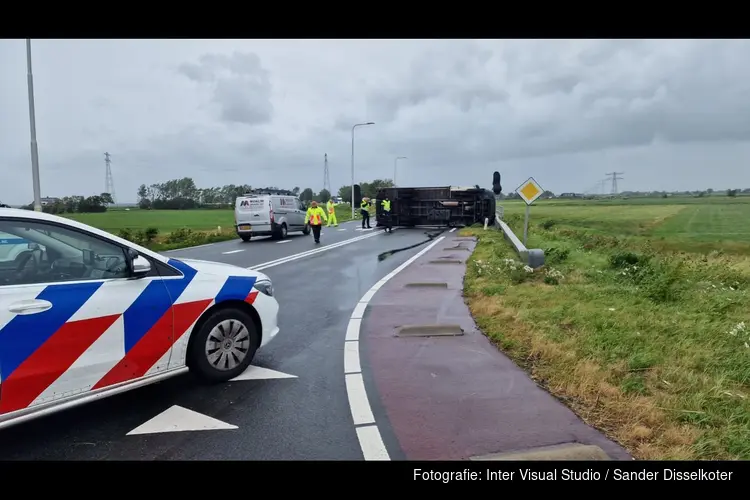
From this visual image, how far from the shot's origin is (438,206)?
24906 mm

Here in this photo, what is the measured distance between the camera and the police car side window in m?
3.31

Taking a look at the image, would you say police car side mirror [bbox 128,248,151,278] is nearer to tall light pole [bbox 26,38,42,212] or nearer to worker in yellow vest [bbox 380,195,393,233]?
tall light pole [bbox 26,38,42,212]

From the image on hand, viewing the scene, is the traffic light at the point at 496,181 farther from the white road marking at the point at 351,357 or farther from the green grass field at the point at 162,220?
the green grass field at the point at 162,220

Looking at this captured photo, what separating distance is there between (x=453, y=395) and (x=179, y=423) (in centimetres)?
219

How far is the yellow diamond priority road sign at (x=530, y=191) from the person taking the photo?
41.8 ft

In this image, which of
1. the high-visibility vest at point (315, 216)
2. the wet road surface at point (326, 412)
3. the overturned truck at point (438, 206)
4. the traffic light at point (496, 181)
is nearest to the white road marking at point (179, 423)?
the wet road surface at point (326, 412)

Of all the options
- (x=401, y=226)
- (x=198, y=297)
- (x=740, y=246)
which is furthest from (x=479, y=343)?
(x=401, y=226)

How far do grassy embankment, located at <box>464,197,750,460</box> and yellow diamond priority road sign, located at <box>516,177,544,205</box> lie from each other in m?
2.02

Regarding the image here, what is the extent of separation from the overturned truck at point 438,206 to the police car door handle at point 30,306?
22016mm

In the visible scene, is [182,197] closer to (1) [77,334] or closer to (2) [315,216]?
(2) [315,216]

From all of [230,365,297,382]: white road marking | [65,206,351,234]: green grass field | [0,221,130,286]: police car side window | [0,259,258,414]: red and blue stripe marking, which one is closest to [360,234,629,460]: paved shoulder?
[230,365,297,382]: white road marking

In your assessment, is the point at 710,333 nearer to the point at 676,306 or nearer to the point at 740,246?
the point at 676,306

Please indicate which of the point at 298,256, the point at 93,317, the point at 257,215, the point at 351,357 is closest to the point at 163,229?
the point at 257,215
